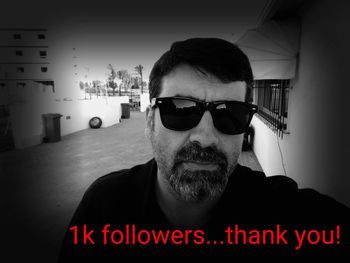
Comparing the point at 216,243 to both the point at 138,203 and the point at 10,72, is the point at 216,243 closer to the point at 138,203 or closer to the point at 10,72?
the point at 138,203

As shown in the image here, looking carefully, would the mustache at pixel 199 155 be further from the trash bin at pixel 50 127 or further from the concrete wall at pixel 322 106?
the trash bin at pixel 50 127

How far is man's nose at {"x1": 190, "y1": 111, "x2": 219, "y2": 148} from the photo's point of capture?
1245mm

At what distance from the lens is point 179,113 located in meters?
1.27

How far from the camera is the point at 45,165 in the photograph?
6508 mm

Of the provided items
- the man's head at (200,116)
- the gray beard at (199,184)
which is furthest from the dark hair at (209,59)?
the gray beard at (199,184)

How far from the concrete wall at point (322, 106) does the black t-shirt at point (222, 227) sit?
3.40 ft

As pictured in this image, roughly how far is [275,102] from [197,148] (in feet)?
17.1

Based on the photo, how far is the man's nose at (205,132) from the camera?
125 cm

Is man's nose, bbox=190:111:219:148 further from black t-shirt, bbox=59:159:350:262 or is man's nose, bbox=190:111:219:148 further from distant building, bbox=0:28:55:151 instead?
distant building, bbox=0:28:55:151

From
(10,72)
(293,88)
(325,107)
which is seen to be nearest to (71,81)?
(10,72)

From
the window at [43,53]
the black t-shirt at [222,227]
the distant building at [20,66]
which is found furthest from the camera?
the window at [43,53]

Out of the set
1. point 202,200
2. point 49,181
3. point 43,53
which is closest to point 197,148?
point 202,200

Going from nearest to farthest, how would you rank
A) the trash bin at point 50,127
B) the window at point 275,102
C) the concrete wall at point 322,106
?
the concrete wall at point 322,106
the window at point 275,102
the trash bin at point 50,127

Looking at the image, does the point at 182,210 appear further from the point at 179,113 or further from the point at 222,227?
the point at 179,113
